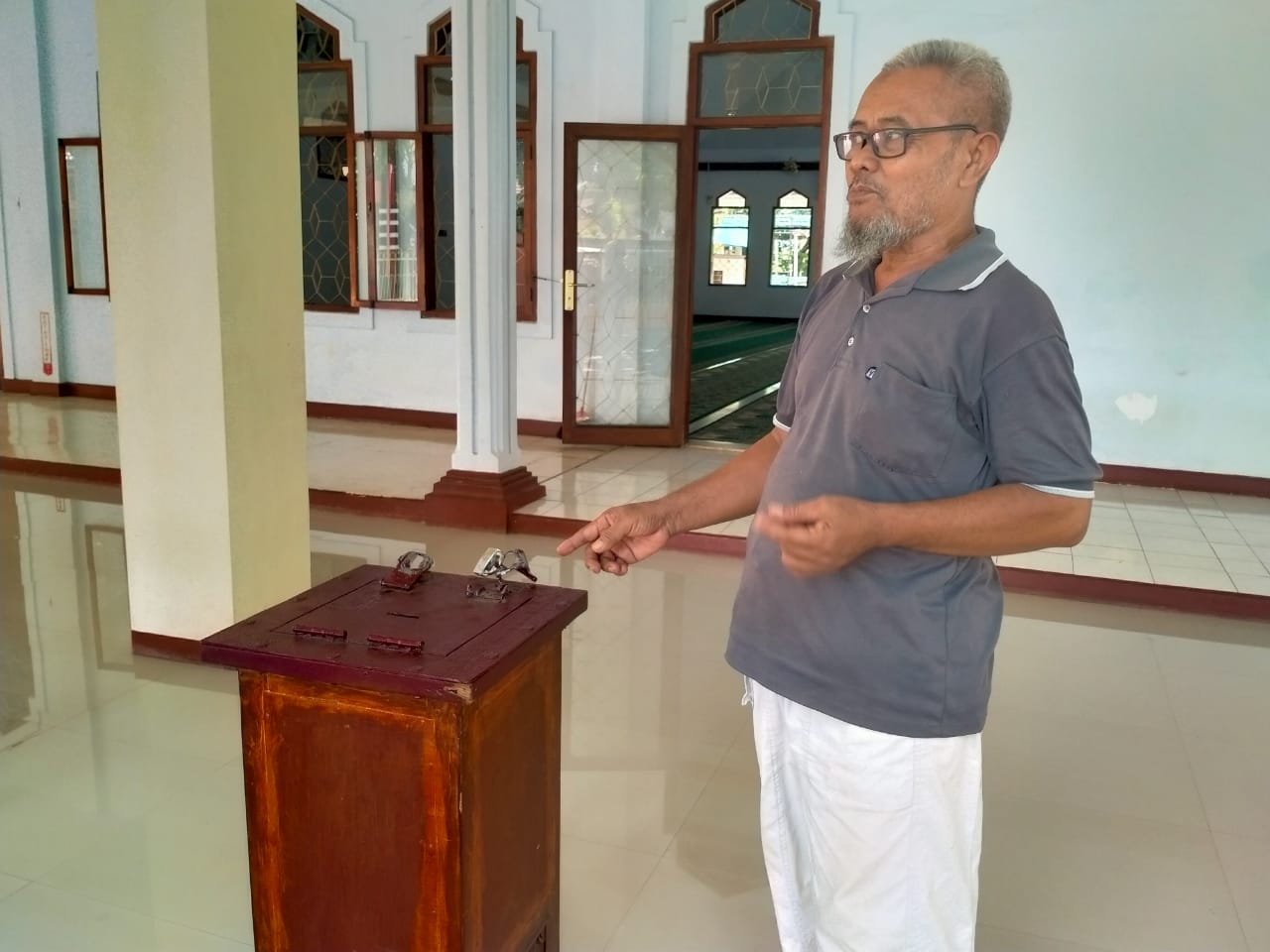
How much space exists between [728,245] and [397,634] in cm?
1838

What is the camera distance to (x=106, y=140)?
301 cm

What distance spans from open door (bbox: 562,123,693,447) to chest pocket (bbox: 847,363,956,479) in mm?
5643

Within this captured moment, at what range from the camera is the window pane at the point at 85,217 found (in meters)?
8.18

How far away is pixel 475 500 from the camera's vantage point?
16.7ft

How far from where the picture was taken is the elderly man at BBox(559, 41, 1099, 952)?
1.21 m

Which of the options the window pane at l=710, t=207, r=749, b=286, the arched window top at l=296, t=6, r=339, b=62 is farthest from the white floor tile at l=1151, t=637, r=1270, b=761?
the window pane at l=710, t=207, r=749, b=286

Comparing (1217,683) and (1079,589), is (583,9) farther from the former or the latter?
(1217,683)

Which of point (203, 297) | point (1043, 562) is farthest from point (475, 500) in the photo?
point (1043, 562)

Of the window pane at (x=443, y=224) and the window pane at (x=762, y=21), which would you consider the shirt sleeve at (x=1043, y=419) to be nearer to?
the window pane at (x=762, y=21)

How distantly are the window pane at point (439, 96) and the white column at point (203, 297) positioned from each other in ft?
13.8

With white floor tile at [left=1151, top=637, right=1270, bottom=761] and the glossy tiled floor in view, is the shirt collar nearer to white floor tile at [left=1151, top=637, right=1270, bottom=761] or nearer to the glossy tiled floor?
the glossy tiled floor

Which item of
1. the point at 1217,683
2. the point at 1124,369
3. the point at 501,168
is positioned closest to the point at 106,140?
the point at 501,168

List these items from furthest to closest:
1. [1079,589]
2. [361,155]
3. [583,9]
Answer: [361,155] → [583,9] → [1079,589]

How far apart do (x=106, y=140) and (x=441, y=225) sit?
14.9 feet
